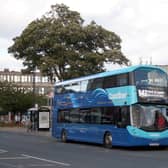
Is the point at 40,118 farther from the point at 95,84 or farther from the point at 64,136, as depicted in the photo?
the point at 95,84

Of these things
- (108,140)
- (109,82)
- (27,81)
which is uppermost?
(27,81)

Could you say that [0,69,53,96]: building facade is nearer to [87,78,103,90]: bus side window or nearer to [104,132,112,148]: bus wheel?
[87,78,103,90]: bus side window

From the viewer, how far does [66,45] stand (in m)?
49.9

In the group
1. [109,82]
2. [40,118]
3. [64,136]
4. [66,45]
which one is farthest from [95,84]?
[40,118]

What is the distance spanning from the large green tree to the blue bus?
1587cm

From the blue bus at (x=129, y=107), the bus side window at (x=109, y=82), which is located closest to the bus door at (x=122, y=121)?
the blue bus at (x=129, y=107)

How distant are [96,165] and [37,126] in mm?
41787

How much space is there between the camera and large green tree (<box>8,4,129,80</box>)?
49094 mm

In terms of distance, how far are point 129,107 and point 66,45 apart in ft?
72.0

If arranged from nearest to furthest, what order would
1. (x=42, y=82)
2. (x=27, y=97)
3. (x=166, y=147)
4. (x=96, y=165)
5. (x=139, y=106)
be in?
(x=96, y=165)
(x=139, y=106)
(x=166, y=147)
(x=27, y=97)
(x=42, y=82)

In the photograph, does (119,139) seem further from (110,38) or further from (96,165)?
(110,38)

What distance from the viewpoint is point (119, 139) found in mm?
29531

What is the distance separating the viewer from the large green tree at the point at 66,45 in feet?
161

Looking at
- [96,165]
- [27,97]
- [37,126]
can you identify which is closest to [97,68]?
[37,126]
